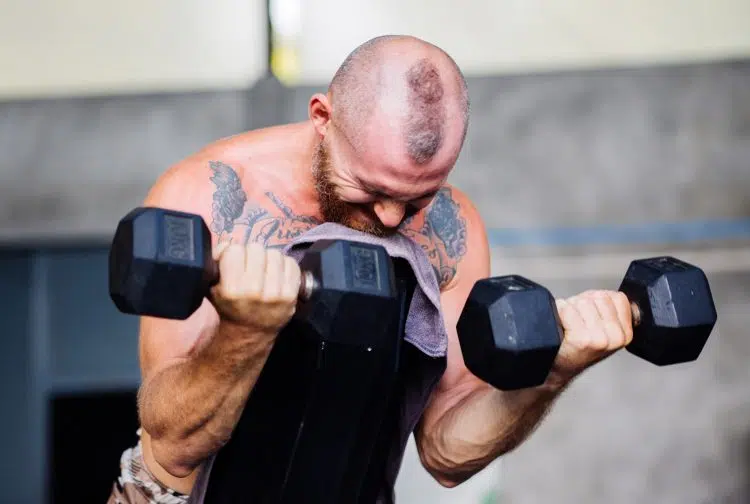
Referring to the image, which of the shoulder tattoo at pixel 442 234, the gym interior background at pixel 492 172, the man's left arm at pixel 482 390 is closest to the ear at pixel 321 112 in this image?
the shoulder tattoo at pixel 442 234

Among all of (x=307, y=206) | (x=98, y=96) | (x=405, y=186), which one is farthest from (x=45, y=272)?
(x=405, y=186)

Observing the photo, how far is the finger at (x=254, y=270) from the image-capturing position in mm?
1330

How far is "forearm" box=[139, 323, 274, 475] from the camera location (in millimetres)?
Answer: 1434

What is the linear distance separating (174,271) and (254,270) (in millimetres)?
101

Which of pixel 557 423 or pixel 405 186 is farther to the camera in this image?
pixel 557 423

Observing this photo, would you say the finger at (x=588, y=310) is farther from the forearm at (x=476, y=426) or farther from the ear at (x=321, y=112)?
the ear at (x=321, y=112)

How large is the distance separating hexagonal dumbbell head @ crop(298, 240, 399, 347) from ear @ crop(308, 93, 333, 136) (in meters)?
0.36

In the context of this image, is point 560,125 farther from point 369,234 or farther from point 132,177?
point 369,234

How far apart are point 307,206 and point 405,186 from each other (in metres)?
0.28

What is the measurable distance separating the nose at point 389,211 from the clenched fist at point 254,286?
0.93ft

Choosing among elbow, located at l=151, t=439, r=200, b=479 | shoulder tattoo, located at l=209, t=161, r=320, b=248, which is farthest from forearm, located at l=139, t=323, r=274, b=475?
shoulder tattoo, located at l=209, t=161, r=320, b=248

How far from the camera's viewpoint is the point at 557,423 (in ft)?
12.3

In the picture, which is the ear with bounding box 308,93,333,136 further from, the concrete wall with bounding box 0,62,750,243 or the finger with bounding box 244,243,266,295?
the concrete wall with bounding box 0,62,750,243

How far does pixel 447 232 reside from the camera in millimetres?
1980
